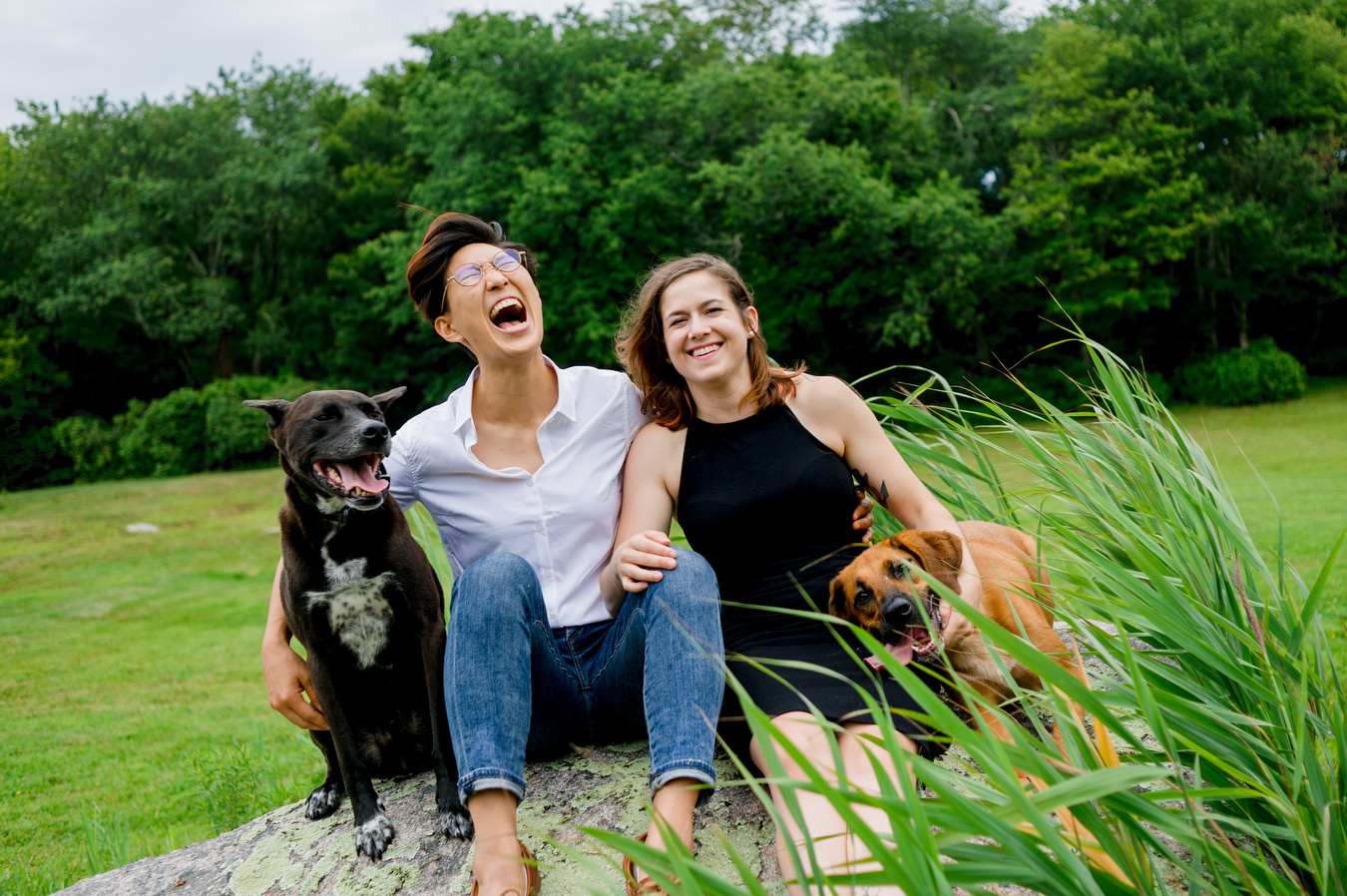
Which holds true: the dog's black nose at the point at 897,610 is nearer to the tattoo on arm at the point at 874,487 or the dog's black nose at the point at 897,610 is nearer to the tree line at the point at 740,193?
the tattoo on arm at the point at 874,487

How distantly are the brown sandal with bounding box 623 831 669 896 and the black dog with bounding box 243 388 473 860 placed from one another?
66 centimetres

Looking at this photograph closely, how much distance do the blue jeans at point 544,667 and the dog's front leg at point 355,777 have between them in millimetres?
412

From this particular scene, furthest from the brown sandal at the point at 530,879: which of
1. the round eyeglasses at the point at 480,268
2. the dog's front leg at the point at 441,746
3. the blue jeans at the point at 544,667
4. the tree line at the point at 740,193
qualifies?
the tree line at the point at 740,193

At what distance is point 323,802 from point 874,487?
1898 millimetres

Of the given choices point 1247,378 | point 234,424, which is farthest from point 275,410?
point 1247,378

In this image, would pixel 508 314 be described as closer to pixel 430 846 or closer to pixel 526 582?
pixel 526 582

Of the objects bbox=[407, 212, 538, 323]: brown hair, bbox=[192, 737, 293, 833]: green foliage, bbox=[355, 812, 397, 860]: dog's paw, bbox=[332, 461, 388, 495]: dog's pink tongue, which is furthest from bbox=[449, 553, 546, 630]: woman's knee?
bbox=[192, 737, 293, 833]: green foliage

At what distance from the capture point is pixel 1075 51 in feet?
80.9

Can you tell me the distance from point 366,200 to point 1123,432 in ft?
101

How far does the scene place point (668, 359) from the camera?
3039 millimetres

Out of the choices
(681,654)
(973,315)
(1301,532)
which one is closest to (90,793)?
(681,654)

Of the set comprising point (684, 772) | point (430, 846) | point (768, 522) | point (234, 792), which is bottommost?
point (234, 792)

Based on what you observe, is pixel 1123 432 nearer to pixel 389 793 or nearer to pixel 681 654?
pixel 681 654

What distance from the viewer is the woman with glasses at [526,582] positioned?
2105 millimetres
